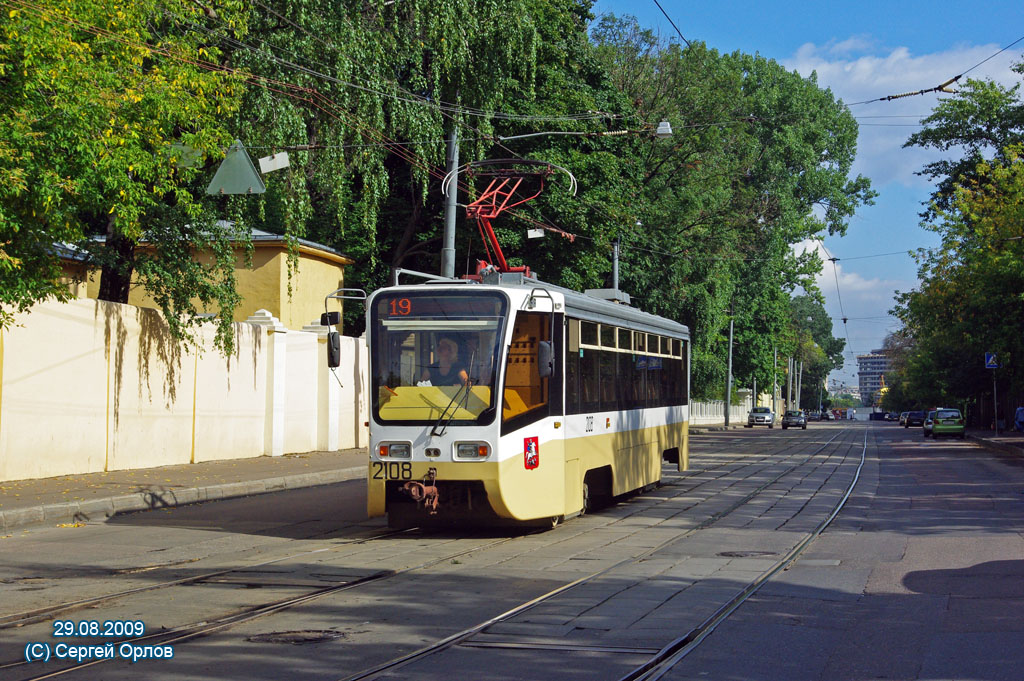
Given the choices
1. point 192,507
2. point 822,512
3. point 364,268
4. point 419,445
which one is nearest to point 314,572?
point 419,445

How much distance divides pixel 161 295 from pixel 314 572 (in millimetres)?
12308

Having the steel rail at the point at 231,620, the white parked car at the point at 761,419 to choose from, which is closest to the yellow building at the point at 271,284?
the steel rail at the point at 231,620

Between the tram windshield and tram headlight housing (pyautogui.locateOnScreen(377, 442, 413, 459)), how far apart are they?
0.90 ft

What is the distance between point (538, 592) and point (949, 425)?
50.8 meters

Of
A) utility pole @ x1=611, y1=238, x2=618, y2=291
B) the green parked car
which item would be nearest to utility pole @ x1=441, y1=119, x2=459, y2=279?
utility pole @ x1=611, y1=238, x2=618, y2=291

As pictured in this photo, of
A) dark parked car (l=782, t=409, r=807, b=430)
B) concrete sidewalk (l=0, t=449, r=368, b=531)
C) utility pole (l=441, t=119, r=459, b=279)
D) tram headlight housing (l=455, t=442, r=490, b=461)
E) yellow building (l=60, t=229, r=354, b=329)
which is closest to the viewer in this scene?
tram headlight housing (l=455, t=442, r=490, b=461)

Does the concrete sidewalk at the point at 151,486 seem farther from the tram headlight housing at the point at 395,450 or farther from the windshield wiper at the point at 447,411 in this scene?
the windshield wiper at the point at 447,411

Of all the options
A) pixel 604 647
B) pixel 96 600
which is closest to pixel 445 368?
pixel 96 600

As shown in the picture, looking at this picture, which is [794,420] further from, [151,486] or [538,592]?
[538,592]

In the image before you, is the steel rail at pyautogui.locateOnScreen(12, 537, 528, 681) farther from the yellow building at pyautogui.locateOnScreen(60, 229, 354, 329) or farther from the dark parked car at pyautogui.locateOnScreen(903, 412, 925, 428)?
the dark parked car at pyautogui.locateOnScreen(903, 412, 925, 428)

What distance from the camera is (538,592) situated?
933cm

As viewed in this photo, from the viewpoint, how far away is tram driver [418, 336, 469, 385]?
12.7 m

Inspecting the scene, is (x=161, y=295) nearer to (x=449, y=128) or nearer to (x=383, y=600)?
(x=449, y=128)

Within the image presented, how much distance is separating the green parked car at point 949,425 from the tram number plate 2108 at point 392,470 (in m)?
48.1
